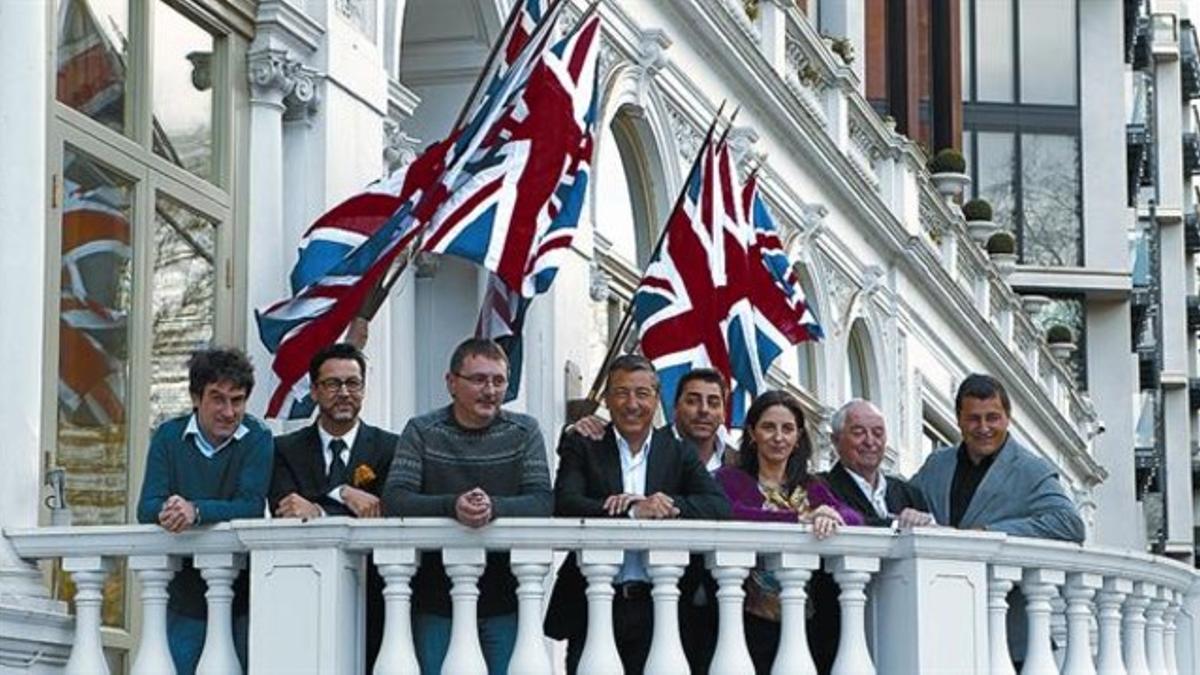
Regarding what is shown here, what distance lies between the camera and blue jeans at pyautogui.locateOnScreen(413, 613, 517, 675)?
10492mm

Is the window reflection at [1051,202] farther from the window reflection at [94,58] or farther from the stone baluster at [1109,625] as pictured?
the stone baluster at [1109,625]

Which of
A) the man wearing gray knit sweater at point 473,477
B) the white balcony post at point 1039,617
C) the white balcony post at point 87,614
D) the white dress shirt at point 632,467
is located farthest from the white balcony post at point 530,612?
the white balcony post at point 1039,617

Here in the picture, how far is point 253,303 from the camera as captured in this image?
13.9 metres

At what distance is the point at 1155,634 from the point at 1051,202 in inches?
1886

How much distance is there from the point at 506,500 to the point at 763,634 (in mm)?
1150

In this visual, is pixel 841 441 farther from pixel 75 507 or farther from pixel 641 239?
pixel 641 239

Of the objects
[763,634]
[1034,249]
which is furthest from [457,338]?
[1034,249]

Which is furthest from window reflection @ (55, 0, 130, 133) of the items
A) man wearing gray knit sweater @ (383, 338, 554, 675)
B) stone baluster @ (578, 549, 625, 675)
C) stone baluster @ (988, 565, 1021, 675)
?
stone baluster @ (988, 565, 1021, 675)

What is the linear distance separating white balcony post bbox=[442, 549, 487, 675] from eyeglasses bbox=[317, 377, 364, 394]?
0.74 m

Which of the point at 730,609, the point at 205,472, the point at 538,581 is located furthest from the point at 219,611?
the point at 730,609

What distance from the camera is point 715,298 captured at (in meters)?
15.9

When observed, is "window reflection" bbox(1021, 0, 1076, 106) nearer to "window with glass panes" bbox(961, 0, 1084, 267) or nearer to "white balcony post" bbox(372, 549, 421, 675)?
"window with glass panes" bbox(961, 0, 1084, 267)

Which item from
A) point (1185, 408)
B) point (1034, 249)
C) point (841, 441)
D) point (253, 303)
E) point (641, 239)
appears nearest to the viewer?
point (841, 441)

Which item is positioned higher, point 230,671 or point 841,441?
point 841,441
